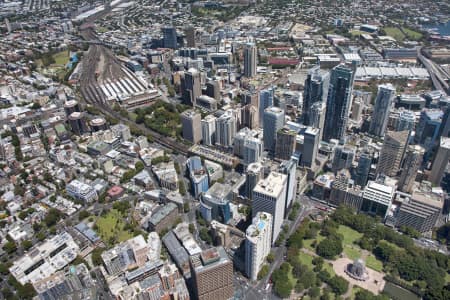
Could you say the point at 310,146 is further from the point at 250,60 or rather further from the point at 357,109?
the point at 250,60

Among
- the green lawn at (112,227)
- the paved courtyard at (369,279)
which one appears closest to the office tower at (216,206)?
the green lawn at (112,227)

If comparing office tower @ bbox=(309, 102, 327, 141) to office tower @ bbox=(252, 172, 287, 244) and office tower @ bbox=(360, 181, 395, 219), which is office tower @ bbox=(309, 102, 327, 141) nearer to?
office tower @ bbox=(360, 181, 395, 219)

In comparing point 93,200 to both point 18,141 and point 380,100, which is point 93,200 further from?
point 380,100

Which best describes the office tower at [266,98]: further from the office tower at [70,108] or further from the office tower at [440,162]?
the office tower at [70,108]

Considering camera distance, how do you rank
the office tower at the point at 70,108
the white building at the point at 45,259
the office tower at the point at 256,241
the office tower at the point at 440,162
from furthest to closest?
the office tower at the point at 70,108 < the office tower at the point at 440,162 < the white building at the point at 45,259 < the office tower at the point at 256,241

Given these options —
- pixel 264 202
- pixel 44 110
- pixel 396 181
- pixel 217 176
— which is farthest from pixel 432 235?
pixel 44 110

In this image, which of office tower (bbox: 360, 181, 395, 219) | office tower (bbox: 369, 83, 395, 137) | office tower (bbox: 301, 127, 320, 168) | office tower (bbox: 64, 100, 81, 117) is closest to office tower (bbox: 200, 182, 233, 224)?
office tower (bbox: 301, 127, 320, 168)

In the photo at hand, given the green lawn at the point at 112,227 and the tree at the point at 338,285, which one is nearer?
the tree at the point at 338,285
